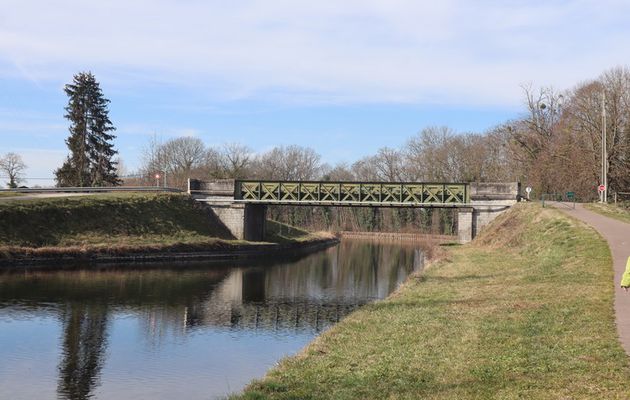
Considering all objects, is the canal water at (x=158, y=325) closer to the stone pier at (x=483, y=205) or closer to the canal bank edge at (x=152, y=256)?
the canal bank edge at (x=152, y=256)

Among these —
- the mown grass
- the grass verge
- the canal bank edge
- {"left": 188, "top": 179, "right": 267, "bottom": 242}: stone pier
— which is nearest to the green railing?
{"left": 188, "top": 179, "right": 267, "bottom": 242}: stone pier

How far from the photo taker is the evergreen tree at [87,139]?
223 ft

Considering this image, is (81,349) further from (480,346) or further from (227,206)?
(227,206)

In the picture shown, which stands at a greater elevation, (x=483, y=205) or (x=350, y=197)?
(x=350, y=197)

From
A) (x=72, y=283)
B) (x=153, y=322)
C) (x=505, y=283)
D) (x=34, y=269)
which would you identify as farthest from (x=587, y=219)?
(x=34, y=269)

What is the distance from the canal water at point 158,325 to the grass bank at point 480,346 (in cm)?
267

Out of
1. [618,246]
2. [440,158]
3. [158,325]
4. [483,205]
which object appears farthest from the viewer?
[440,158]

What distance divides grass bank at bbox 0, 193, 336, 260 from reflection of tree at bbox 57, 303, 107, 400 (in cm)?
1744

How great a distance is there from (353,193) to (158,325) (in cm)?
3458

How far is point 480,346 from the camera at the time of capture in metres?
12.3

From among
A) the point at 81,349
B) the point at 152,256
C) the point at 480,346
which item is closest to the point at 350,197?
the point at 152,256

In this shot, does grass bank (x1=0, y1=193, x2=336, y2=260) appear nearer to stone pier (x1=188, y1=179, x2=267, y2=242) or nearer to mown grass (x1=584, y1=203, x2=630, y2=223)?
stone pier (x1=188, y1=179, x2=267, y2=242)

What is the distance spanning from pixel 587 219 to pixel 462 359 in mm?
27245

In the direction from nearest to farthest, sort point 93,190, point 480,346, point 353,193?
point 480,346
point 93,190
point 353,193
